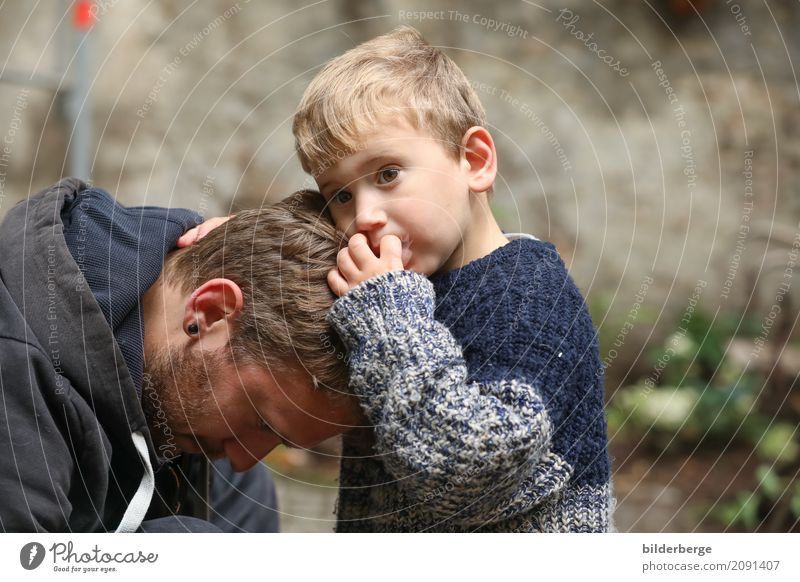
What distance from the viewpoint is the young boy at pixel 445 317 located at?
35.2 inches

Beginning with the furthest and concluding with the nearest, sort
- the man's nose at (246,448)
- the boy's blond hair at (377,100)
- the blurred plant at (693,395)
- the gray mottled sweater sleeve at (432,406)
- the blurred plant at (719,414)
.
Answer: the blurred plant at (693,395), the blurred plant at (719,414), the man's nose at (246,448), the boy's blond hair at (377,100), the gray mottled sweater sleeve at (432,406)

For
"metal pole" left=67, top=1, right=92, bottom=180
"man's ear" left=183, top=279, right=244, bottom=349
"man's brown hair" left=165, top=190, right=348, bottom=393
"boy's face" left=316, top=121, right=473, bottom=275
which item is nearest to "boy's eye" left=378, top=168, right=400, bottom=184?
"boy's face" left=316, top=121, right=473, bottom=275

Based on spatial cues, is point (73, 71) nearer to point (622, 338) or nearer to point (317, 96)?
point (317, 96)

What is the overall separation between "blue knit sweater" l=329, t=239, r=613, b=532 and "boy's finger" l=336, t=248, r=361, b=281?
3cm

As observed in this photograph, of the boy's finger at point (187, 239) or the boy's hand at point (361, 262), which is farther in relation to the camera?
the boy's finger at point (187, 239)

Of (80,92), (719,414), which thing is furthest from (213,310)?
(719,414)

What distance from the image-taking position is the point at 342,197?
3.48ft

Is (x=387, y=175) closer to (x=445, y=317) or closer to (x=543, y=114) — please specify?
(x=445, y=317)

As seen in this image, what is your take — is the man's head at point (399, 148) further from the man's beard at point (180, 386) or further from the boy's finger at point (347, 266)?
the man's beard at point (180, 386)

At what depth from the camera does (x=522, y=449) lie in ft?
2.91

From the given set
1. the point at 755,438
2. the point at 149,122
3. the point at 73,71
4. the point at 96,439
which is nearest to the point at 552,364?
the point at 96,439

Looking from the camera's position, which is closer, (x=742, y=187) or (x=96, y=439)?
(x=96, y=439)

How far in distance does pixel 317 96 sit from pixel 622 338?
5.59 ft
